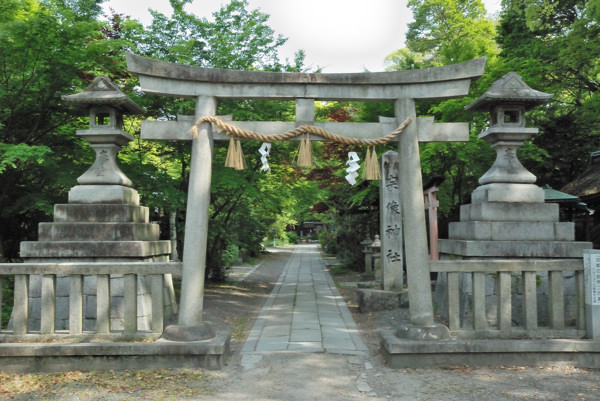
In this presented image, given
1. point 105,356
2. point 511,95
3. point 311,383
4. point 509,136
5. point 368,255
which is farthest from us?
point 368,255

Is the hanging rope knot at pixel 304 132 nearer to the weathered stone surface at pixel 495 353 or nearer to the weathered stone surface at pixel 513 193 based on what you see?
the weathered stone surface at pixel 513 193

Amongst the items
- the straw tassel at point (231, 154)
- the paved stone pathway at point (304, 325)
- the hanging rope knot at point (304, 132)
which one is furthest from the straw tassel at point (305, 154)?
Result: the paved stone pathway at point (304, 325)

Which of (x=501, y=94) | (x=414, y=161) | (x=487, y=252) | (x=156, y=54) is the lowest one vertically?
(x=487, y=252)

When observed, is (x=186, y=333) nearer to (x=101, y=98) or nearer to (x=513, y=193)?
(x=101, y=98)

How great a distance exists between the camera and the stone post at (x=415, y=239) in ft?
18.1

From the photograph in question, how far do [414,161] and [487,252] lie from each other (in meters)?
1.73

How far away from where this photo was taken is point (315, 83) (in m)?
5.70

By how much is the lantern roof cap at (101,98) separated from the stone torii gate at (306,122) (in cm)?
104

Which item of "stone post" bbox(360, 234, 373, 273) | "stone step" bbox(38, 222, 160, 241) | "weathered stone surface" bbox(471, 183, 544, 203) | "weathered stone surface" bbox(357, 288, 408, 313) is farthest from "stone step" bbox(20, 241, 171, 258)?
"stone post" bbox(360, 234, 373, 273)

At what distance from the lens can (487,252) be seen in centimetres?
598

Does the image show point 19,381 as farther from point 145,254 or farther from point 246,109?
point 246,109

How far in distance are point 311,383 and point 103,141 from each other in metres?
4.69

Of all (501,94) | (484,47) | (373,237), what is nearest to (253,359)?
(501,94)

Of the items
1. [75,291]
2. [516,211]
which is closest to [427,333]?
[516,211]
